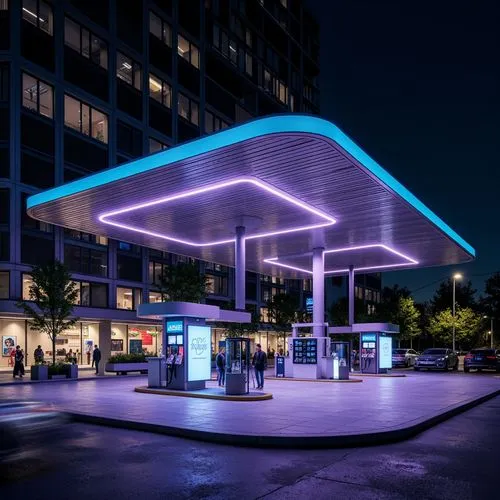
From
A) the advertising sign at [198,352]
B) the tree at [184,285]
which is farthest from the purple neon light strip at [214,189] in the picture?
the tree at [184,285]

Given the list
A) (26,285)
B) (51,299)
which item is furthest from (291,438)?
(26,285)

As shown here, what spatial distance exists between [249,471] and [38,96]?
1299 inches

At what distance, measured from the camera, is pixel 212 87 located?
179ft

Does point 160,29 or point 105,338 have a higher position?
point 160,29

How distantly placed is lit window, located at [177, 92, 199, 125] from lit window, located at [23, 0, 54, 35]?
579 inches

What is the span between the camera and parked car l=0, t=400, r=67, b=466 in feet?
27.1

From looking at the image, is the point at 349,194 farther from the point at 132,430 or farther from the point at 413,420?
the point at 132,430

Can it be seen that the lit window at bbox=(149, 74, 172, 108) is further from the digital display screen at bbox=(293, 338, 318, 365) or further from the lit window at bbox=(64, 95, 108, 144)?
the digital display screen at bbox=(293, 338, 318, 365)

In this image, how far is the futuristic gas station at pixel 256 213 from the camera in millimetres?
15781

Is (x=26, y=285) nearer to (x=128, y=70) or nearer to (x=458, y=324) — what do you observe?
(x=128, y=70)

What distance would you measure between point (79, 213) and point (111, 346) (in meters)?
20.0

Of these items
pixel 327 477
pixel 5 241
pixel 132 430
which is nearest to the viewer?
pixel 327 477

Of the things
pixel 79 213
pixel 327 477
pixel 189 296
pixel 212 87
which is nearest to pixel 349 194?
pixel 79 213

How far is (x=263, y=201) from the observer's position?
20750 mm
